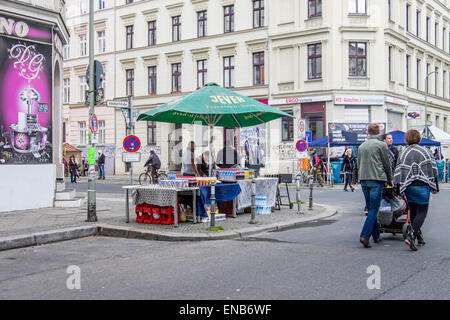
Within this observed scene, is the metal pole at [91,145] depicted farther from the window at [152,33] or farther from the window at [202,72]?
the window at [152,33]

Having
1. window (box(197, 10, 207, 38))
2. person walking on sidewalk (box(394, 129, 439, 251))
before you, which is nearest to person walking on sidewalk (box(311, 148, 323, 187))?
window (box(197, 10, 207, 38))

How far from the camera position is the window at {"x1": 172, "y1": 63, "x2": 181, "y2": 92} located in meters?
37.9

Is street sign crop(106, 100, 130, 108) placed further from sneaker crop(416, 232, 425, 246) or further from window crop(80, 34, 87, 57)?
window crop(80, 34, 87, 57)

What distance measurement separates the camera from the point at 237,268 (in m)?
6.74

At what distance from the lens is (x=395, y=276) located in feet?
20.0

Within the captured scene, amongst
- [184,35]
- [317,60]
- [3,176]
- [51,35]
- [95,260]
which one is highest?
[184,35]

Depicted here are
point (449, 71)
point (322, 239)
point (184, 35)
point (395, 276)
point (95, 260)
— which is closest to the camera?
point (395, 276)

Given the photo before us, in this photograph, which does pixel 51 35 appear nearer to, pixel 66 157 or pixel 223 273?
pixel 223 273

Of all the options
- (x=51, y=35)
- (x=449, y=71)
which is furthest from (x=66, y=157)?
(x=449, y=71)

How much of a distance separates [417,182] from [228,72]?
28.6 meters

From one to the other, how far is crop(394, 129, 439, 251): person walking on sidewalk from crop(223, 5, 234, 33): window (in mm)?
28745

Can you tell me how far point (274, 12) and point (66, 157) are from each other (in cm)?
1803
